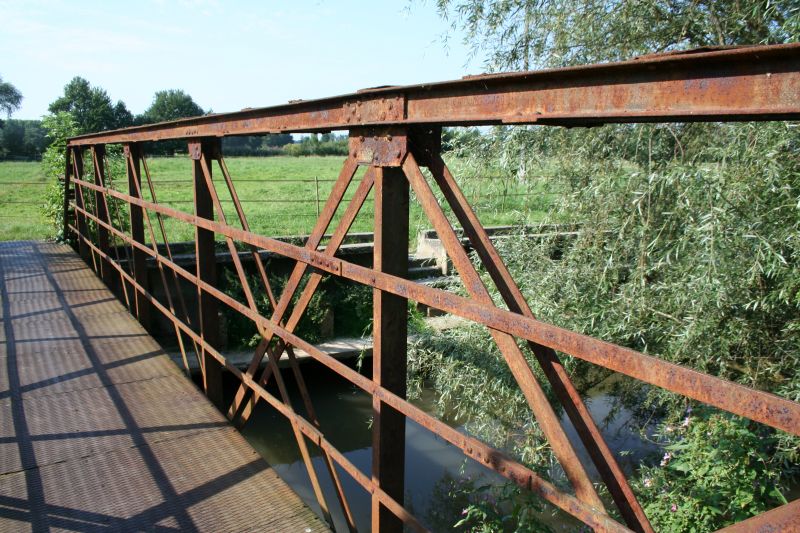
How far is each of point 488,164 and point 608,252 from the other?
1.40 m

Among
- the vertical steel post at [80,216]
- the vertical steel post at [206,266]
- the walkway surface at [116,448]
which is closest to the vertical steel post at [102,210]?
the vertical steel post at [80,216]

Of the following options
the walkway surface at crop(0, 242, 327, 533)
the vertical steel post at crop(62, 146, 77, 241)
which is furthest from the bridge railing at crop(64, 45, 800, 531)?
the vertical steel post at crop(62, 146, 77, 241)

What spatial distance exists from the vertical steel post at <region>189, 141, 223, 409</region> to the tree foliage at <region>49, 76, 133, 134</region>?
50.7m

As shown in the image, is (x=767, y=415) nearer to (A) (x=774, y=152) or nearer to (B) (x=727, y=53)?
(B) (x=727, y=53)

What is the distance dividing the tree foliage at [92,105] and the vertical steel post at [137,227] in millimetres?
48261

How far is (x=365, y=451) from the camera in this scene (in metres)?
8.43

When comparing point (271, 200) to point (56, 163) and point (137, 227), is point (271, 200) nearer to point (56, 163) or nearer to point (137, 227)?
point (56, 163)

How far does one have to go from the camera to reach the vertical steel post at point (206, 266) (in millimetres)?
4238

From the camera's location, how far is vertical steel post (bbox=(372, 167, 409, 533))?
244cm

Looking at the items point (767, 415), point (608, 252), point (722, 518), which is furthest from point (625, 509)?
point (608, 252)

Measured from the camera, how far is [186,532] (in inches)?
112

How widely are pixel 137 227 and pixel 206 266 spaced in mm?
2429

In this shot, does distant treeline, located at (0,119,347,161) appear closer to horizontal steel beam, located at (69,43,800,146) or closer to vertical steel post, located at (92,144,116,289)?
vertical steel post, located at (92,144,116,289)

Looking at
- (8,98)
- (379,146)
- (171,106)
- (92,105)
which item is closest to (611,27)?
(379,146)
